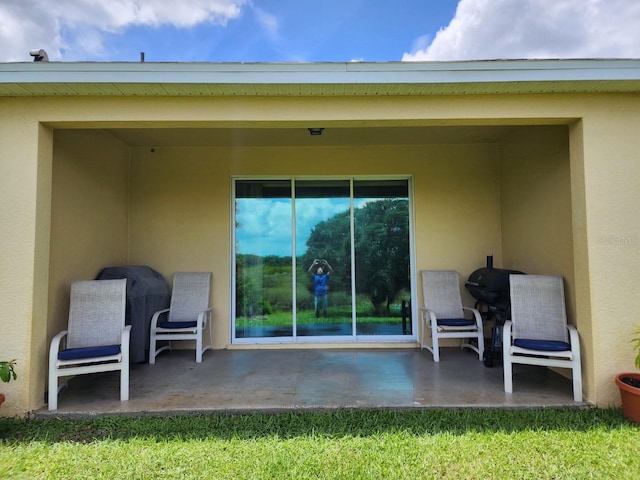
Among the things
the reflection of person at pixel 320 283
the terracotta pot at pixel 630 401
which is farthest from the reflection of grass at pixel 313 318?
the terracotta pot at pixel 630 401

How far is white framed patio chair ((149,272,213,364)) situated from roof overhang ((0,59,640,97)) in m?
2.99

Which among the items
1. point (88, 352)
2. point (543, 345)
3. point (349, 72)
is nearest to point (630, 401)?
point (543, 345)

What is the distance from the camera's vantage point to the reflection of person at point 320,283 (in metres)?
5.60

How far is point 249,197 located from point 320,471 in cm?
420

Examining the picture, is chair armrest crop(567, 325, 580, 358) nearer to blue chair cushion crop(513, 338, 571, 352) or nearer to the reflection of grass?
blue chair cushion crop(513, 338, 571, 352)

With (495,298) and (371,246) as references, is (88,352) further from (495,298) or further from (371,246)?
(495,298)

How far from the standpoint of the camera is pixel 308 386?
12.2 ft

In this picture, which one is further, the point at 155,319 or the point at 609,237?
the point at 155,319

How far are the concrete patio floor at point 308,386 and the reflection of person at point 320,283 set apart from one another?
0.86 meters

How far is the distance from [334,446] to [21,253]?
124 inches

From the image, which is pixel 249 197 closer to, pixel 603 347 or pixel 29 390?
pixel 29 390

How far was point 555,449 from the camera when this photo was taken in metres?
2.51

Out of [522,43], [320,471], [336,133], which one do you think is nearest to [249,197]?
[336,133]

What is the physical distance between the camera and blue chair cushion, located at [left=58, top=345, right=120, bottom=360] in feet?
10.7
